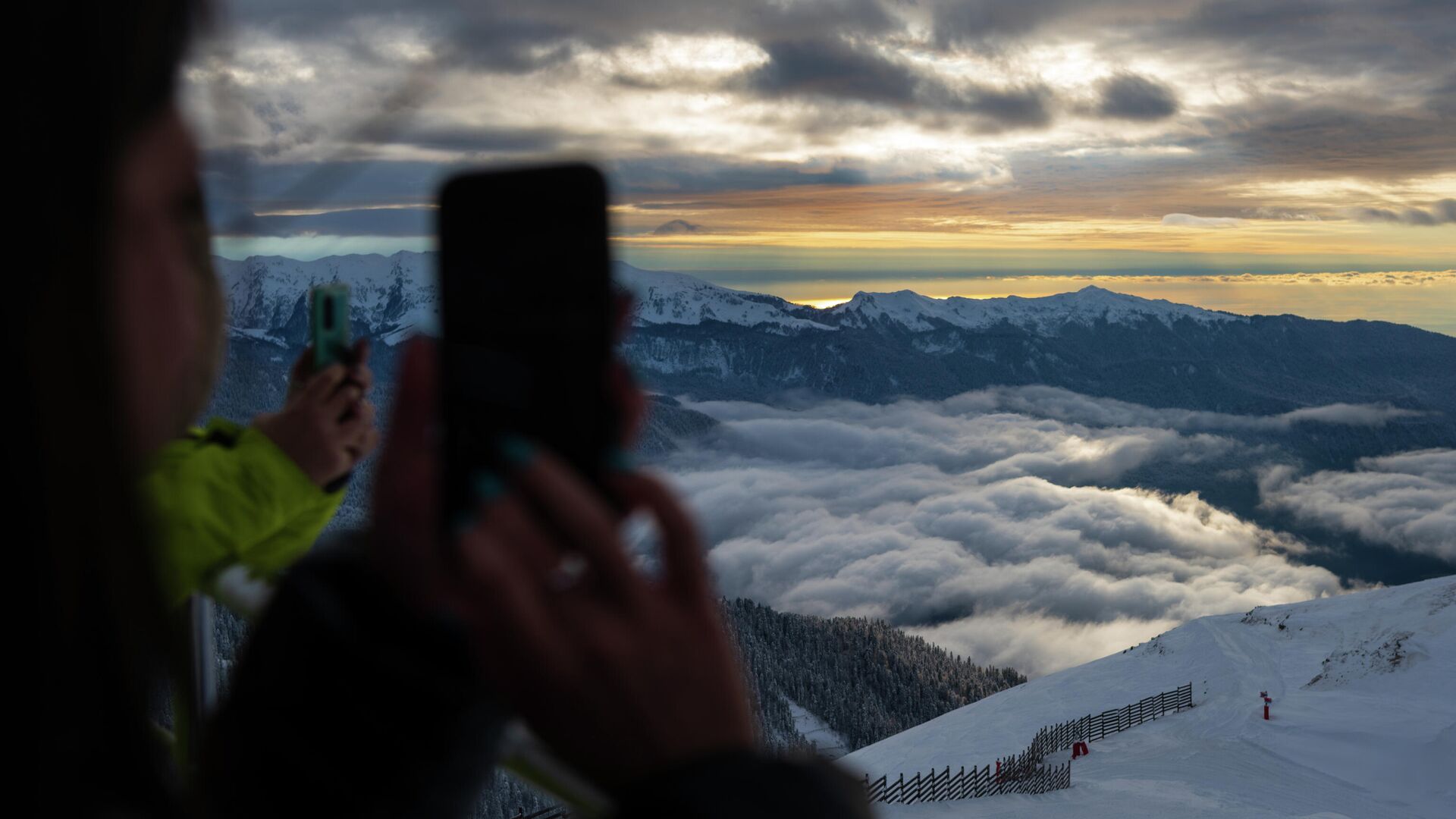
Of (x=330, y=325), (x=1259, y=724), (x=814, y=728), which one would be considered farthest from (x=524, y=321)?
(x=814, y=728)

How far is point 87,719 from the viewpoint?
0.79m

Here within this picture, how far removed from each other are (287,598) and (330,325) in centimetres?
82

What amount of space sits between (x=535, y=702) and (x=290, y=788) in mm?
296

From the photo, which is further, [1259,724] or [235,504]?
[1259,724]

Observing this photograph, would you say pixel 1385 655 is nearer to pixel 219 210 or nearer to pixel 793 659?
pixel 219 210

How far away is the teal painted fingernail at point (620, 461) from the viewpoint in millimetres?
A: 1017

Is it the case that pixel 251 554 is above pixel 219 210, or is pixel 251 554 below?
below

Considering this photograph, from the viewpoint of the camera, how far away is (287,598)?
1115 mm

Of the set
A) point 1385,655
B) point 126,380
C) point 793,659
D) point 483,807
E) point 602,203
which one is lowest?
point 793,659

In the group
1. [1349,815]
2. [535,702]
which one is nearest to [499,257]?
[535,702]

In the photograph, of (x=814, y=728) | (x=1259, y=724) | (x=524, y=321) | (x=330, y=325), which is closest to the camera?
(x=524, y=321)

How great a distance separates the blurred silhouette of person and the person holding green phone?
81 cm

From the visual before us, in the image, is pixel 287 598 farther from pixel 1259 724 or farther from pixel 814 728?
pixel 814 728

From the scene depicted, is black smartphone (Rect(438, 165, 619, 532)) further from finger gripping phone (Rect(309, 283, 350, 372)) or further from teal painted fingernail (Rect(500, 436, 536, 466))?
finger gripping phone (Rect(309, 283, 350, 372))
